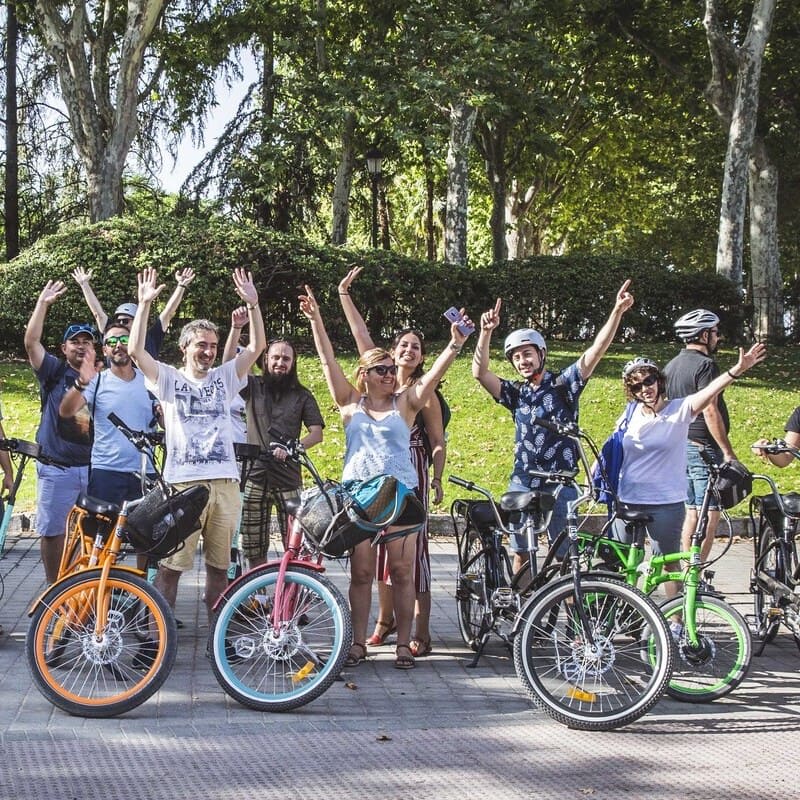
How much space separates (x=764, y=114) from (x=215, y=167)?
12.6 m

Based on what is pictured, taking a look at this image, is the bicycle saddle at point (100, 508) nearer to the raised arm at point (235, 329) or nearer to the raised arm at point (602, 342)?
the raised arm at point (235, 329)

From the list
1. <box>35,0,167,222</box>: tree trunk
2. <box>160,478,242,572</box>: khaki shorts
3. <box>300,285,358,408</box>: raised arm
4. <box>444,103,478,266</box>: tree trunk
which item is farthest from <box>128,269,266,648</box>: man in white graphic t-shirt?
<box>444,103,478,266</box>: tree trunk

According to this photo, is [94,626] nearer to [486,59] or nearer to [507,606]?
[507,606]

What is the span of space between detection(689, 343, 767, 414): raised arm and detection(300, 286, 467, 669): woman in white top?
4.70ft

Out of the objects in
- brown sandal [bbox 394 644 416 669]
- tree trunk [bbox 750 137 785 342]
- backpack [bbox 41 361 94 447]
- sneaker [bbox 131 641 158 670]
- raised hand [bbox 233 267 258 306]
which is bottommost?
brown sandal [bbox 394 644 416 669]

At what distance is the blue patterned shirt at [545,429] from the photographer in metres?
7.04

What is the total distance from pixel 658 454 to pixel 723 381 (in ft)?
1.90

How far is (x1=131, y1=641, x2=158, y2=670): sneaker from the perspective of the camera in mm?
5633

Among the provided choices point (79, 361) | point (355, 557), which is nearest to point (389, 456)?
point (355, 557)

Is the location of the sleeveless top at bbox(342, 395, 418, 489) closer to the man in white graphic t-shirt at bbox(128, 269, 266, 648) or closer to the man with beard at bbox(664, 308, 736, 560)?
the man in white graphic t-shirt at bbox(128, 269, 266, 648)

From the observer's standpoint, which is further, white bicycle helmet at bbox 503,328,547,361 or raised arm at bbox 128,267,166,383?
white bicycle helmet at bbox 503,328,547,361

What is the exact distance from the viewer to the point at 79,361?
732 centimetres

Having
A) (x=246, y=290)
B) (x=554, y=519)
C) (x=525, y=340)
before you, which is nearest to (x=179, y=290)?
(x=246, y=290)

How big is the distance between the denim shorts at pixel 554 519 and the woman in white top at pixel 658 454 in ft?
1.03
